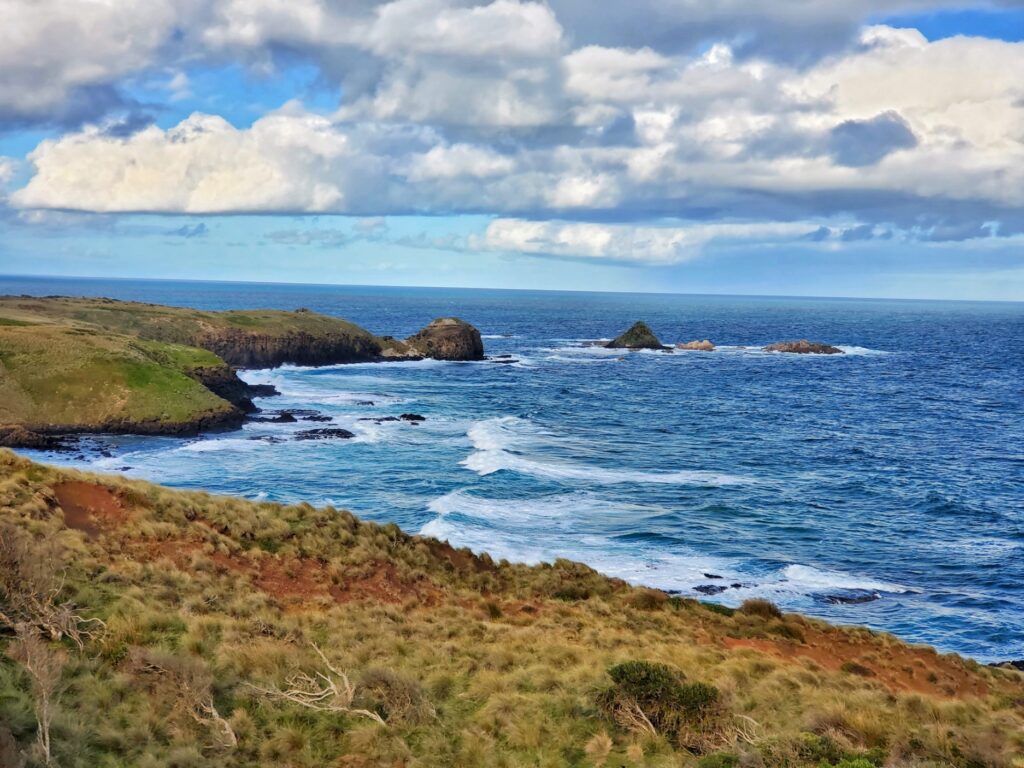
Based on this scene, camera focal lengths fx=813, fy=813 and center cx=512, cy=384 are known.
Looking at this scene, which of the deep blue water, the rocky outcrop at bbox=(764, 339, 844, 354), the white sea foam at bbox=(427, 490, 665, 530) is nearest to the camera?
the deep blue water

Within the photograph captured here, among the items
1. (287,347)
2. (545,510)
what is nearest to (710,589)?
(545,510)

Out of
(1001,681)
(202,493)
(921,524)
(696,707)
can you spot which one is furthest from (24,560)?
(921,524)

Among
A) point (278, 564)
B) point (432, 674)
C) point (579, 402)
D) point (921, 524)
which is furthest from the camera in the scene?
point (579, 402)

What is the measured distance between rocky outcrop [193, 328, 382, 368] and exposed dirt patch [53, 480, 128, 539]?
241ft

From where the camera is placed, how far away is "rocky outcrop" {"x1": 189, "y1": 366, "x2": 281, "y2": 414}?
71.3 meters

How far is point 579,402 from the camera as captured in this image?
80.5 m

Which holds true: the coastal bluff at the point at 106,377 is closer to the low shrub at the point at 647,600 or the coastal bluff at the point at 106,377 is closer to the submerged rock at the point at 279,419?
the submerged rock at the point at 279,419

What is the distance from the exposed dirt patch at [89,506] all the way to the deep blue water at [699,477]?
14711mm

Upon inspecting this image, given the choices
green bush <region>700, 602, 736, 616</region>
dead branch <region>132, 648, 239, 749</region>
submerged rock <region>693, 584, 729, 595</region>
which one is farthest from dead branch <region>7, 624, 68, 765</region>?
submerged rock <region>693, 584, 729, 595</region>

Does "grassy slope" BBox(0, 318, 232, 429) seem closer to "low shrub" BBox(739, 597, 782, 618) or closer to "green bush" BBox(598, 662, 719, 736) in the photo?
"low shrub" BBox(739, 597, 782, 618)

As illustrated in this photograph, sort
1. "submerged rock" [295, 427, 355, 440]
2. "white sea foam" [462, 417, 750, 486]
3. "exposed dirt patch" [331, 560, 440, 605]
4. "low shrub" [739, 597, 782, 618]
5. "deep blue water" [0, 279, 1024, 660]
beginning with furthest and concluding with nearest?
"submerged rock" [295, 427, 355, 440] → "white sea foam" [462, 417, 750, 486] → "deep blue water" [0, 279, 1024, 660] → "low shrub" [739, 597, 782, 618] → "exposed dirt patch" [331, 560, 440, 605]

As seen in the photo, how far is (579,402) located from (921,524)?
41348mm

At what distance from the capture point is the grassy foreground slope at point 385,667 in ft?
46.2

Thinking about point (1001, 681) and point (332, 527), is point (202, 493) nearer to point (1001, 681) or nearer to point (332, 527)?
point (332, 527)
